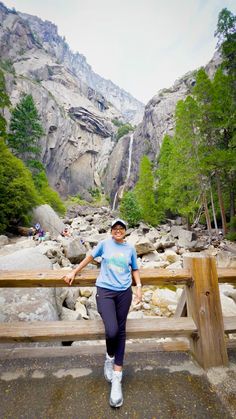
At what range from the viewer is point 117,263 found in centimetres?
225

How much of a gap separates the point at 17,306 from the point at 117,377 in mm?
2437

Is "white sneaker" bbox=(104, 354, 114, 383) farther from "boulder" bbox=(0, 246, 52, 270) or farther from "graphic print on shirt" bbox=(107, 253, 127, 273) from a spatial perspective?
"boulder" bbox=(0, 246, 52, 270)

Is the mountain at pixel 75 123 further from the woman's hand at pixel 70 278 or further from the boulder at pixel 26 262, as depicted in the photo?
the woman's hand at pixel 70 278

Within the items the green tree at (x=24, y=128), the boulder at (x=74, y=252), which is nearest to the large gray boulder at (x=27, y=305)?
the boulder at (x=74, y=252)

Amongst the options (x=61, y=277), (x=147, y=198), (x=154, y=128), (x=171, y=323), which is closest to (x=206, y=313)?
(x=171, y=323)

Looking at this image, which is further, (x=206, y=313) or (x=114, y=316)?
(x=206, y=313)

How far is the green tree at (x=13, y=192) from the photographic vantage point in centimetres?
1762

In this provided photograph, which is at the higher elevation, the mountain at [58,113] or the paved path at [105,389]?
the mountain at [58,113]

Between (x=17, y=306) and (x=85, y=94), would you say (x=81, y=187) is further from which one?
(x=17, y=306)

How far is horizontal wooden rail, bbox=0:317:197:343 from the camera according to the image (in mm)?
2195

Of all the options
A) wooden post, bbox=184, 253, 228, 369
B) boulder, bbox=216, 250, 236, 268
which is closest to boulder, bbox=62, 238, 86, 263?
boulder, bbox=216, 250, 236, 268

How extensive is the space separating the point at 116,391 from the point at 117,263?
110 centimetres

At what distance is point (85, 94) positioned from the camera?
271 ft

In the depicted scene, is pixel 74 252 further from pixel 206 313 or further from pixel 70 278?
pixel 206 313
